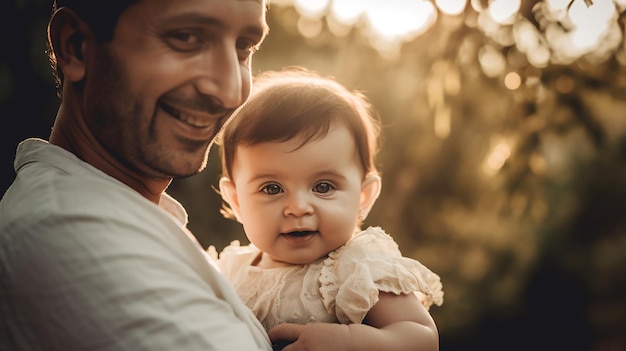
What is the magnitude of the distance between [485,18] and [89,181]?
8.91 feet

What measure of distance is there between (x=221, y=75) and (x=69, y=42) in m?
0.40

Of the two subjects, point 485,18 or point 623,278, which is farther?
point 623,278

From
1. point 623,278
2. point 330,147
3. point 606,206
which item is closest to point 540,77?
point 330,147

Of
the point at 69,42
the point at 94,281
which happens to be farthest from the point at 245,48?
the point at 94,281

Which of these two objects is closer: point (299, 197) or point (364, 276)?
point (364, 276)

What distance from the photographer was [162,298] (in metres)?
1.24

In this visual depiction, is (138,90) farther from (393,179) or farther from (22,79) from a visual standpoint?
(393,179)

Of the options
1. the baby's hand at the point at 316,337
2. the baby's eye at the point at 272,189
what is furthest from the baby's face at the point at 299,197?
the baby's hand at the point at 316,337

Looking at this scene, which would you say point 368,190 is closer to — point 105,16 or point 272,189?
point 272,189

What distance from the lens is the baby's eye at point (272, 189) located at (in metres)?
2.01

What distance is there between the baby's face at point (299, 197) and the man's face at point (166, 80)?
1.08 ft

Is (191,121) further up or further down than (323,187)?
further up

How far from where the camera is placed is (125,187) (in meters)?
1.43

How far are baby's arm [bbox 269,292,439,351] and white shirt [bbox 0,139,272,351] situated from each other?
0.29 m
